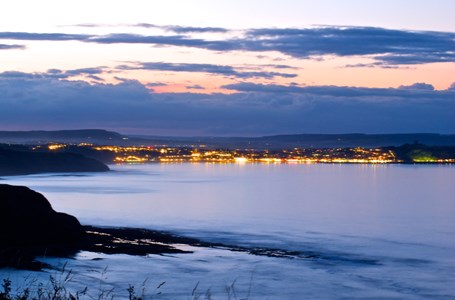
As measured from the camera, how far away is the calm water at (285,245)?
103ft

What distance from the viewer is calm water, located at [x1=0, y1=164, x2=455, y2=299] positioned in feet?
103

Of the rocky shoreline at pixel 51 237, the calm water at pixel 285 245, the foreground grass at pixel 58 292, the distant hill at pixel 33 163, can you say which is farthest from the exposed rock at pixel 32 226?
the distant hill at pixel 33 163

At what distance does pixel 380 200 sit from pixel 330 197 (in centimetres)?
705

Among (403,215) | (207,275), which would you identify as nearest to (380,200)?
(403,215)

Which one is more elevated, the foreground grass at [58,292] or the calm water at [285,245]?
the foreground grass at [58,292]

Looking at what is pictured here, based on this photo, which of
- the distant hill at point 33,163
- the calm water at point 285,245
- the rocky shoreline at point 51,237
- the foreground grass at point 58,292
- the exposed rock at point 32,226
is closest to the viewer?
the foreground grass at point 58,292

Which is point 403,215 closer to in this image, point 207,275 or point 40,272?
point 207,275

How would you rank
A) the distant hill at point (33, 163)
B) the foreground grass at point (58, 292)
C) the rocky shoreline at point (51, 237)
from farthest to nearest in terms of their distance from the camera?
the distant hill at point (33, 163), the rocky shoreline at point (51, 237), the foreground grass at point (58, 292)

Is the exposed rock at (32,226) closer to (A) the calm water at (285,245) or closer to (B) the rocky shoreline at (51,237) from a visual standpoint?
(B) the rocky shoreline at (51,237)

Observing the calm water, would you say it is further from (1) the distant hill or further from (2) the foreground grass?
(1) the distant hill

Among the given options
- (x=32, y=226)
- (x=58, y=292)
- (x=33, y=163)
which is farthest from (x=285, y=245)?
(x=33, y=163)

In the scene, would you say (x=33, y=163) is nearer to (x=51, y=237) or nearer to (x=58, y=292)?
(x=51, y=237)

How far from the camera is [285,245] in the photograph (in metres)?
46.1

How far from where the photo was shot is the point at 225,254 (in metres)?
40.5
